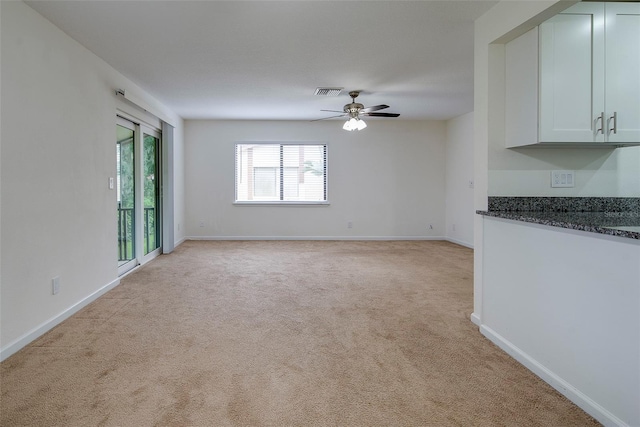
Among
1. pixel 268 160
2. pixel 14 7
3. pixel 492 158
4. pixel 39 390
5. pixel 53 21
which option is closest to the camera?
pixel 39 390

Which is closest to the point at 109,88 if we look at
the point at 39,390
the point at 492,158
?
the point at 39,390

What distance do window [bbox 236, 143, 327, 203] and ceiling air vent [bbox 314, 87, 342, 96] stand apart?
2.17 meters

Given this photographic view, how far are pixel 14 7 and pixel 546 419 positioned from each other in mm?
3997

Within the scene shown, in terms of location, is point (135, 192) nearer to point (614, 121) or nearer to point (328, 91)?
point (328, 91)

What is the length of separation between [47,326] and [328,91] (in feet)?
13.2

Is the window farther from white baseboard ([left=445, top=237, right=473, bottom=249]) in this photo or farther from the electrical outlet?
the electrical outlet

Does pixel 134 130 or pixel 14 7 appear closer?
pixel 14 7

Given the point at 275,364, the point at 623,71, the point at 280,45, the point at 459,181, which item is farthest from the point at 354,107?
the point at 275,364

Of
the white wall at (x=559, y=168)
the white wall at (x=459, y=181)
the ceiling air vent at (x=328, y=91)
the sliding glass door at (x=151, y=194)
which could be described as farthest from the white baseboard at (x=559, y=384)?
the sliding glass door at (x=151, y=194)

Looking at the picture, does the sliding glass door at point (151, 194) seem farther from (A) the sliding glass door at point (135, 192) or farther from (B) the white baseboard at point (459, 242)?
(B) the white baseboard at point (459, 242)

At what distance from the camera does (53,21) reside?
2.72 metres

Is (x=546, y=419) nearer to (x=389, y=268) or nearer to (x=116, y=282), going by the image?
(x=389, y=268)

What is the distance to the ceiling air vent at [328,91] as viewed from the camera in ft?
15.3

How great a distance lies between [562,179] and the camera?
2473 millimetres
